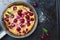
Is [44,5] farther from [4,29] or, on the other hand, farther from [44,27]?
[4,29]

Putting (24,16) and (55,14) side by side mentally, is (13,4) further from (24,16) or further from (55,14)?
(55,14)

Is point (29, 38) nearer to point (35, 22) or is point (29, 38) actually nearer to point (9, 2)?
point (35, 22)

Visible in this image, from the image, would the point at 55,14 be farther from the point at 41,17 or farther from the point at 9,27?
the point at 9,27

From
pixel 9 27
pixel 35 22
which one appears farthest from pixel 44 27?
pixel 9 27

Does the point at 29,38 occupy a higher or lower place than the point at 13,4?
lower

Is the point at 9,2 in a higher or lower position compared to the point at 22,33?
higher

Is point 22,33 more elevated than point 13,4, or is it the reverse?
point 13,4

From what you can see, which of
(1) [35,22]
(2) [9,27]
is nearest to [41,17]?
(1) [35,22]

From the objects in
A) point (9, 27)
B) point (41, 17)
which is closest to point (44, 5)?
point (41, 17)
